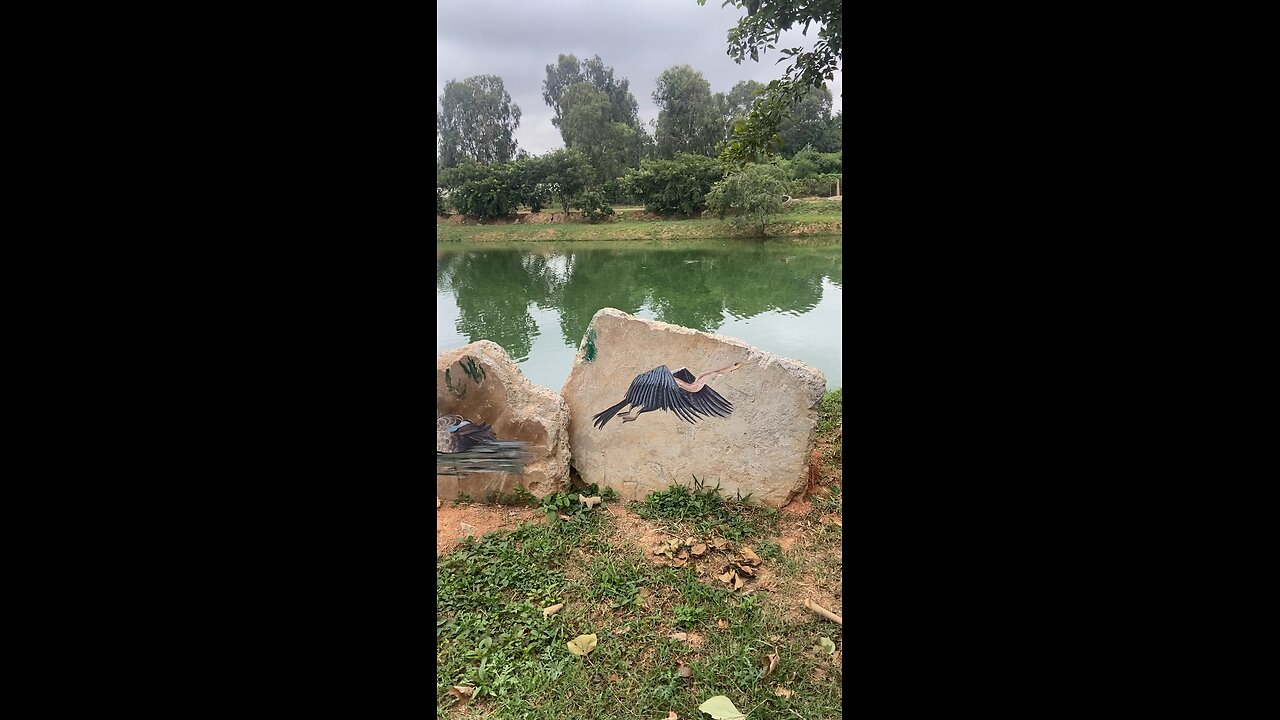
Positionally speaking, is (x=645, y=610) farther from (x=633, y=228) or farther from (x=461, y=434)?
(x=633, y=228)

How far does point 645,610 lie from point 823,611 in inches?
25.2

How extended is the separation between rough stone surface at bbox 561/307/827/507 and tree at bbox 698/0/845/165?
1204 mm

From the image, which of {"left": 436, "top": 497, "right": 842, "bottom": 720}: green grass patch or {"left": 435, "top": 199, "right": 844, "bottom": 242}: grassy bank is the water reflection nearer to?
{"left": 435, "top": 199, "right": 844, "bottom": 242}: grassy bank

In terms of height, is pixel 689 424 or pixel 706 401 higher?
pixel 706 401

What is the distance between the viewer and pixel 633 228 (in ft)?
43.1

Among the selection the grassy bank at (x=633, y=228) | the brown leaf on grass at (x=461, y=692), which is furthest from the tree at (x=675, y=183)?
the brown leaf on grass at (x=461, y=692)

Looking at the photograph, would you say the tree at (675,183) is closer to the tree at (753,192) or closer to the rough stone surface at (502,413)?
the tree at (753,192)

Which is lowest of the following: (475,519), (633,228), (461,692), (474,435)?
(461,692)

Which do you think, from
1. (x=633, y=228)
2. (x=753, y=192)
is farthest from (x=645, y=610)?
(x=633, y=228)

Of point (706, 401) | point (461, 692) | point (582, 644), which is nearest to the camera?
point (461, 692)

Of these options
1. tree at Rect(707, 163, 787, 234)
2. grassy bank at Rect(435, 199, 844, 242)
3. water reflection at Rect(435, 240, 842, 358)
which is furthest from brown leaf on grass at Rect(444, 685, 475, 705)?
grassy bank at Rect(435, 199, 844, 242)
